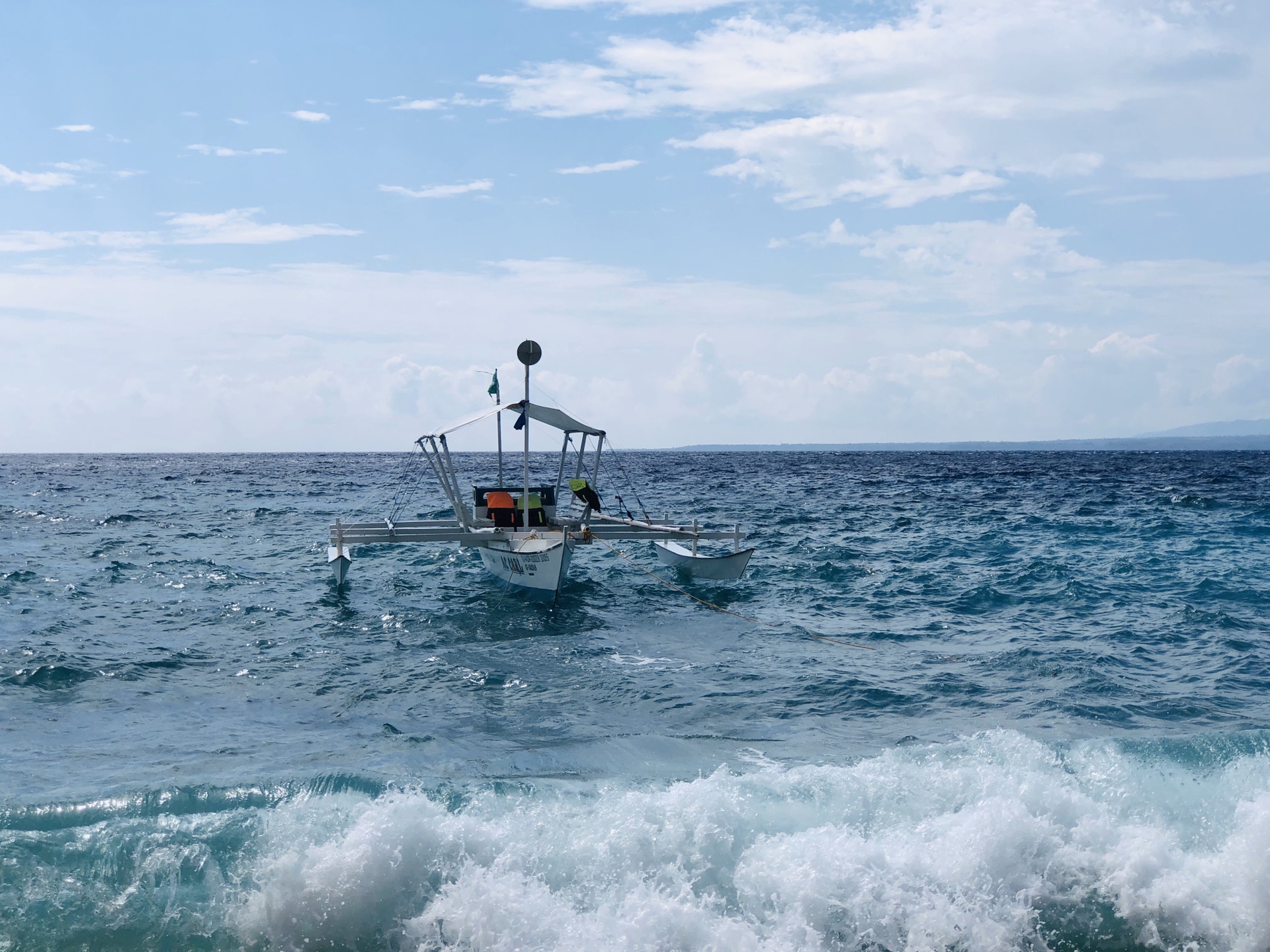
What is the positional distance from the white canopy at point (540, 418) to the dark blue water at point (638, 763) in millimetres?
3615

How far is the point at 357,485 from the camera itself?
72000 mm

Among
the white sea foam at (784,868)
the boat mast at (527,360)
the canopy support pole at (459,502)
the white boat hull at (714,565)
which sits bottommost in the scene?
the white sea foam at (784,868)

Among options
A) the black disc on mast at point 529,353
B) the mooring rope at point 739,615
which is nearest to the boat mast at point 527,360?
the black disc on mast at point 529,353

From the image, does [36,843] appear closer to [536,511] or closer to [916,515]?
[536,511]

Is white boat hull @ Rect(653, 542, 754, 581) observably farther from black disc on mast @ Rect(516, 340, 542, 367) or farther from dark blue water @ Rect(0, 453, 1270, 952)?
black disc on mast @ Rect(516, 340, 542, 367)

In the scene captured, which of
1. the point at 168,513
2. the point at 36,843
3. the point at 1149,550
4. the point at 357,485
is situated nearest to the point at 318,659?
the point at 36,843

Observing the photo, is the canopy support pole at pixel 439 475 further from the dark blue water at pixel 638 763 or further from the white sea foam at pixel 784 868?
the white sea foam at pixel 784 868

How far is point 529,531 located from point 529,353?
3.89 meters

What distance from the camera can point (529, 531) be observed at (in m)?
20.6

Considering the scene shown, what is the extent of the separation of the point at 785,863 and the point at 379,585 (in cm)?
1648

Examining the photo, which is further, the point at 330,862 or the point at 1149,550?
the point at 1149,550

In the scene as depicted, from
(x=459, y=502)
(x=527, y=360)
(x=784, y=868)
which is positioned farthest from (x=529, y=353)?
(x=784, y=868)

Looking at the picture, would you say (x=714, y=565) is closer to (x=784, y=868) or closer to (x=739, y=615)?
(x=739, y=615)

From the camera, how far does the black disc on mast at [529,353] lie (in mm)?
20859
